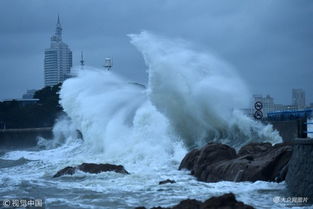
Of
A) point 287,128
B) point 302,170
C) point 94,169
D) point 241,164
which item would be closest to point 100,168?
point 94,169

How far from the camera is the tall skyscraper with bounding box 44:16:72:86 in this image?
122519mm

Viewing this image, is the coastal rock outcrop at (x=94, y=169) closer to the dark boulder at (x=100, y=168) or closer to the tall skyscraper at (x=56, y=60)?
the dark boulder at (x=100, y=168)

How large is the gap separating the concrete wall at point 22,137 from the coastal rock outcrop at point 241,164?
34.1 m

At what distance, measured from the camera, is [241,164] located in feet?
41.1

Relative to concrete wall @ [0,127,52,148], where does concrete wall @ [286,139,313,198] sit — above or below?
above

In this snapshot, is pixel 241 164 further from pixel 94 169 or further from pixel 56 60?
pixel 56 60

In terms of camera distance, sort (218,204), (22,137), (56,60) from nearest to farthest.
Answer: (218,204) → (22,137) → (56,60)

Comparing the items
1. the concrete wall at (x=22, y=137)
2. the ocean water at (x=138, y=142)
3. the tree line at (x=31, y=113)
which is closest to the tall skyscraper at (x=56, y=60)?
the tree line at (x=31, y=113)

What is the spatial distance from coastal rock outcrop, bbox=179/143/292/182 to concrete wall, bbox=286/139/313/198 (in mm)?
1198

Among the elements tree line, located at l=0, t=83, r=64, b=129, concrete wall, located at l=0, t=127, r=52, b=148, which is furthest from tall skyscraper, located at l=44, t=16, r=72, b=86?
concrete wall, located at l=0, t=127, r=52, b=148

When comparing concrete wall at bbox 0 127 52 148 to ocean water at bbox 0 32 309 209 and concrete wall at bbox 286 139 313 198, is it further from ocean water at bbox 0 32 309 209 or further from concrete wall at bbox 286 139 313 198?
concrete wall at bbox 286 139 313 198

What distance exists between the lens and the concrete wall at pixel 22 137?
4834 centimetres

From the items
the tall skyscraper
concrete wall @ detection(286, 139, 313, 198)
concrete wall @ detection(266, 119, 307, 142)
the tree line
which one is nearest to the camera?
concrete wall @ detection(286, 139, 313, 198)

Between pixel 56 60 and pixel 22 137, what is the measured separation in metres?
74.7
